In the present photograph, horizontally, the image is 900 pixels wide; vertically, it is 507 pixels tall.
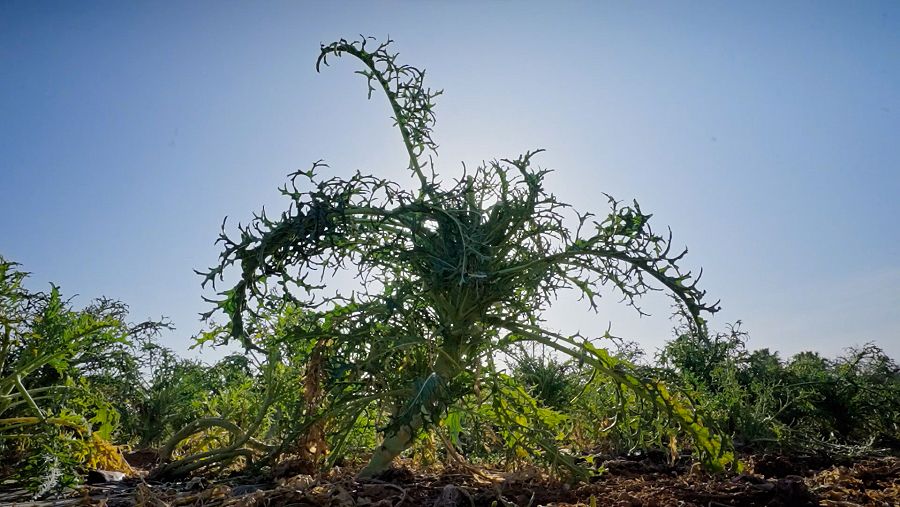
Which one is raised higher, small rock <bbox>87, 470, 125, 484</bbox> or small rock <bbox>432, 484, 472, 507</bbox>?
small rock <bbox>432, 484, 472, 507</bbox>

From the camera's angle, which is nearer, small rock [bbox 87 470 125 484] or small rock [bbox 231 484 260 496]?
small rock [bbox 231 484 260 496]

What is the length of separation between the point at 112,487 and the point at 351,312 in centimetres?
163

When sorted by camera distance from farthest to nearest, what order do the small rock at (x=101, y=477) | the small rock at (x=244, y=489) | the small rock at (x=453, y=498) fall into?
1. the small rock at (x=101, y=477)
2. the small rock at (x=244, y=489)
3. the small rock at (x=453, y=498)

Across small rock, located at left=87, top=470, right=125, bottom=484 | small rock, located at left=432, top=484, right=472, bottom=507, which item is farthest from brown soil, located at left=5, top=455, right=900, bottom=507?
small rock, located at left=87, top=470, right=125, bottom=484

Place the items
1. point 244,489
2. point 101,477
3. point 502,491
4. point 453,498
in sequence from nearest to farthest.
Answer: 1. point 453,498
2. point 502,491
3. point 244,489
4. point 101,477

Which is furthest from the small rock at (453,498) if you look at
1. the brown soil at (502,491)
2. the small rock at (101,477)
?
the small rock at (101,477)

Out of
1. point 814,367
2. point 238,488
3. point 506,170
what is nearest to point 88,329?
point 238,488

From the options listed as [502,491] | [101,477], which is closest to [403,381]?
[502,491]

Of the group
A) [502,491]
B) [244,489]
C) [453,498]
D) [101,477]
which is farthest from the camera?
[101,477]

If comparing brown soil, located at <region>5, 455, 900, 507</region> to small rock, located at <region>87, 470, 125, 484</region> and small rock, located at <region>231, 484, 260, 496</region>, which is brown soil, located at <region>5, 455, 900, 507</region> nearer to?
small rock, located at <region>231, 484, 260, 496</region>

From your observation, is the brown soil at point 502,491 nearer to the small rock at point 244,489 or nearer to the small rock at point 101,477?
the small rock at point 244,489

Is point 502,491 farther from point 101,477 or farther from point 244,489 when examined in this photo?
→ point 101,477

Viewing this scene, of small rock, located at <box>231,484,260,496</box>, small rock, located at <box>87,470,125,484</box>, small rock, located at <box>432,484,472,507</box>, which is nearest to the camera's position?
small rock, located at <box>432,484,472,507</box>

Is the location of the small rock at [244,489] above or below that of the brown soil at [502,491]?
below
